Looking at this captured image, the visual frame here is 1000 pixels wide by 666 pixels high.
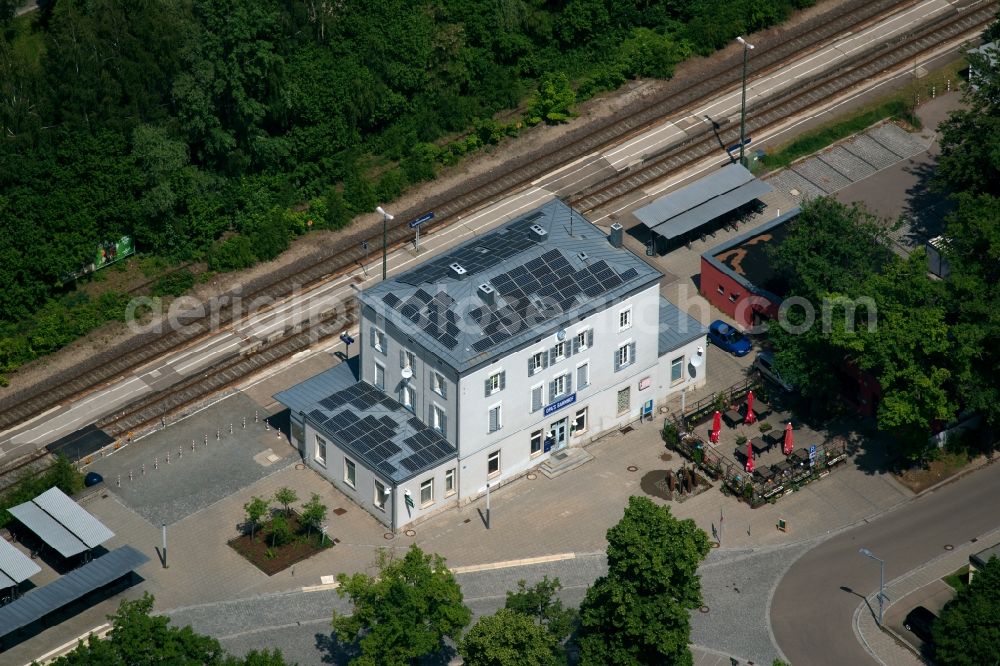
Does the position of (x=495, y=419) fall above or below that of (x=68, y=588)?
above

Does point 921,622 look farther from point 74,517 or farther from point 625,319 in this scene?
point 74,517

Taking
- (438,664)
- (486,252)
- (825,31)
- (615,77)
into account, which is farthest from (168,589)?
(825,31)

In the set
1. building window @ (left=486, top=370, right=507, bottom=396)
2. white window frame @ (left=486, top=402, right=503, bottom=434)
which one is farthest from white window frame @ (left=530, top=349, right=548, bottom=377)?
white window frame @ (left=486, top=402, right=503, bottom=434)

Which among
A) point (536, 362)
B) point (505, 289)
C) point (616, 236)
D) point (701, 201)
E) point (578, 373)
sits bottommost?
point (578, 373)

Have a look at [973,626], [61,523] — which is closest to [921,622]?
[973,626]

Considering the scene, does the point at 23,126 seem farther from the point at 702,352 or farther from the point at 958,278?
the point at 958,278

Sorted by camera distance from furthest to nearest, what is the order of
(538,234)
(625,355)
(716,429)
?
(625,355) < (716,429) < (538,234)

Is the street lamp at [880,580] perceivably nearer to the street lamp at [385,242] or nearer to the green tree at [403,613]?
the green tree at [403,613]
